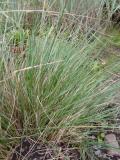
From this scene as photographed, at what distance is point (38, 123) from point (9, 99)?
Answer: 0.60ft

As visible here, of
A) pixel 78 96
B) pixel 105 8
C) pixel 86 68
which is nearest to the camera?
pixel 78 96

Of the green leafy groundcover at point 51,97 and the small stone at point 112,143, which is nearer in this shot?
the green leafy groundcover at point 51,97

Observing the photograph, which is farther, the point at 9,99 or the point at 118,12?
the point at 118,12

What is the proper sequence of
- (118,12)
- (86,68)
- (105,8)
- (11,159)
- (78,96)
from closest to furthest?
(11,159) < (78,96) < (86,68) < (105,8) < (118,12)

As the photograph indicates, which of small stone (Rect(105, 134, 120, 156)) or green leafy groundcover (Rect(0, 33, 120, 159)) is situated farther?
small stone (Rect(105, 134, 120, 156))

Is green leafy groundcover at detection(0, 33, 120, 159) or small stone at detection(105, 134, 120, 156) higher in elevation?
green leafy groundcover at detection(0, 33, 120, 159)

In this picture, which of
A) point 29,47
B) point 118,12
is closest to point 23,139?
point 29,47

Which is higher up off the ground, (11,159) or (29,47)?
(29,47)

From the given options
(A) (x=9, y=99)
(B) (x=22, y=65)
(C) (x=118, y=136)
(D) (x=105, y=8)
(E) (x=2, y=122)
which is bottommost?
(C) (x=118, y=136)

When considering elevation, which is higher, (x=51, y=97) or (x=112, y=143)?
(x=51, y=97)

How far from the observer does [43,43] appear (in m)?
2.12

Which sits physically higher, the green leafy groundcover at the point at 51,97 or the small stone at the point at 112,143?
the green leafy groundcover at the point at 51,97

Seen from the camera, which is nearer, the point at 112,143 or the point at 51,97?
the point at 51,97

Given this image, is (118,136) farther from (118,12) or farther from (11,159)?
(118,12)
